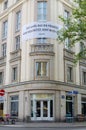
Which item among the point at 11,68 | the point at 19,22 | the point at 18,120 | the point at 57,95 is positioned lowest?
the point at 18,120

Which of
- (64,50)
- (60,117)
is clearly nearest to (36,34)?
(64,50)

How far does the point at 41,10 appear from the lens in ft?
131

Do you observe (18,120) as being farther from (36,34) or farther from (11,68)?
(36,34)

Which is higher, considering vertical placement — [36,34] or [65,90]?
[36,34]

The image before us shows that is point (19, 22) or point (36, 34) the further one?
point (19, 22)

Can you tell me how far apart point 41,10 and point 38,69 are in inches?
318

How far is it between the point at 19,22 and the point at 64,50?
A: 25.9 feet

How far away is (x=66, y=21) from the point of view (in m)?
23.5

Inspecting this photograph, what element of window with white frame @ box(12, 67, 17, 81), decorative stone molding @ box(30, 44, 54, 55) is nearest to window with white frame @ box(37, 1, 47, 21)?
decorative stone molding @ box(30, 44, 54, 55)

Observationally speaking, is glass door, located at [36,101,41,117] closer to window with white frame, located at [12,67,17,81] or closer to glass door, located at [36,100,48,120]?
glass door, located at [36,100,48,120]

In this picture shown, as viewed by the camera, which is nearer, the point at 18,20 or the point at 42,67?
the point at 42,67

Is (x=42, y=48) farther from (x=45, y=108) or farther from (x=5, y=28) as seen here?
(x=5, y=28)

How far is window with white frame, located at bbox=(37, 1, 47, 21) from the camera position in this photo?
39.4 metres

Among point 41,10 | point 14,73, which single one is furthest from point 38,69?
point 41,10
